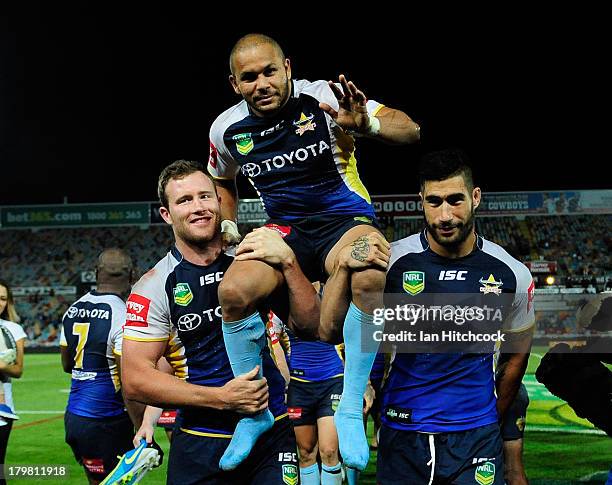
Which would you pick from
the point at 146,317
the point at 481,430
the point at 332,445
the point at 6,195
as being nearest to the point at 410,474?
the point at 481,430

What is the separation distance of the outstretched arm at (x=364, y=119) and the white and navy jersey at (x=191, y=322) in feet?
3.30

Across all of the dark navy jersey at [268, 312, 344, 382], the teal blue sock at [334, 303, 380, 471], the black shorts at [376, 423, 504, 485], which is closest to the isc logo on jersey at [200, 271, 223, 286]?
the teal blue sock at [334, 303, 380, 471]

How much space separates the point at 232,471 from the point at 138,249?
102ft

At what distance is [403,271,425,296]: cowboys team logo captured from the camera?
404cm

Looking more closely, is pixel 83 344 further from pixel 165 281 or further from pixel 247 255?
pixel 247 255

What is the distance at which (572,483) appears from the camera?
301 inches

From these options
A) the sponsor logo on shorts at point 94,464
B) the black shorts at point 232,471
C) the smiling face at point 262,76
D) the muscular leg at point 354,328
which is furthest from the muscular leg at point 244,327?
the sponsor logo on shorts at point 94,464

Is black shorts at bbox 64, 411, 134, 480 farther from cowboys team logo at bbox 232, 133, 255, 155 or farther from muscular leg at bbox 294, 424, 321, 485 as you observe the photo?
cowboys team logo at bbox 232, 133, 255, 155

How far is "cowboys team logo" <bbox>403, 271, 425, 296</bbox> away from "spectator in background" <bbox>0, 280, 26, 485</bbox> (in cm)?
372

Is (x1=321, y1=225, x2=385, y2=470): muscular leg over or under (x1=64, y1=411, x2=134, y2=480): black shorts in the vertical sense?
over

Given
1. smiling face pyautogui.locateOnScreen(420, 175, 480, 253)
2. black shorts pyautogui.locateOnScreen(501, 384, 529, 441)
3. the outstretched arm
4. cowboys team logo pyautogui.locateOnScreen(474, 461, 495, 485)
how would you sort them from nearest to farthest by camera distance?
the outstretched arm < cowboys team logo pyautogui.locateOnScreen(474, 461, 495, 485) < smiling face pyautogui.locateOnScreen(420, 175, 480, 253) < black shorts pyautogui.locateOnScreen(501, 384, 529, 441)

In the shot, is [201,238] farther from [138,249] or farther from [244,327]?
[138,249]

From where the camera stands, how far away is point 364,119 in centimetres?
354

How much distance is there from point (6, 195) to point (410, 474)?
44.0 metres
